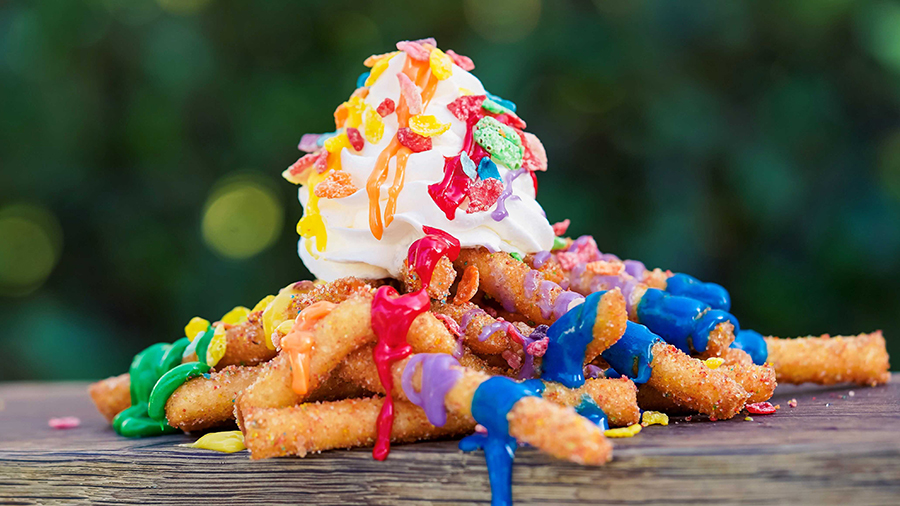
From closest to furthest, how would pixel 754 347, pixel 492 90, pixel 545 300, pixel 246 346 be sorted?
pixel 545 300 → pixel 246 346 → pixel 754 347 → pixel 492 90

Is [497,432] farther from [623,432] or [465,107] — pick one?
[465,107]

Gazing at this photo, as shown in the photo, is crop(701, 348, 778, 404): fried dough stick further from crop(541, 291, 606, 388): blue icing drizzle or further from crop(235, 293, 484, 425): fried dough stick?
crop(235, 293, 484, 425): fried dough stick

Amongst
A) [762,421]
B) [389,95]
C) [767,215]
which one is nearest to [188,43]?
[389,95]

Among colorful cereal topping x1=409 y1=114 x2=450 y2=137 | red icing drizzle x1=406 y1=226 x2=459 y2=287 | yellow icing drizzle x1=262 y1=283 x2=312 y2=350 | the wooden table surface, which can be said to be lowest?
the wooden table surface

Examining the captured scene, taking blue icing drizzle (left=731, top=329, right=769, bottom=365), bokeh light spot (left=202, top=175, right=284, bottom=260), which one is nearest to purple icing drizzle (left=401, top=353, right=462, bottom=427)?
blue icing drizzle (left=731, top=329, right=769, bottom=365)

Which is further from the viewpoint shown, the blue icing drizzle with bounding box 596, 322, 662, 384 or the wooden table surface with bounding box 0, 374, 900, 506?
the blue icing drizzle with bounding box 596, 322, 662, 384

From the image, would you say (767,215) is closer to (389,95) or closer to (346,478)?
(389,95)

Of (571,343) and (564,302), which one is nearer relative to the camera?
(571,343)

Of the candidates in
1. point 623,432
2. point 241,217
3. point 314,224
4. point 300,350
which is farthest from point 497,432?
point 241,217
